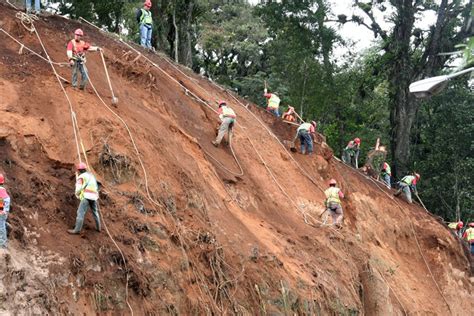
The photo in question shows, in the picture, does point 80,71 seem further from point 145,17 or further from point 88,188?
point 145,17

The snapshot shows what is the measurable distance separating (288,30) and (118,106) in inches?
706

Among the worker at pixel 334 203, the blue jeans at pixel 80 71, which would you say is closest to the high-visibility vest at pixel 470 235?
the worker at pixel 334 203

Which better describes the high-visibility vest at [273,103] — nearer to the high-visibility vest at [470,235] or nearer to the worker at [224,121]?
the worker at [224,121]

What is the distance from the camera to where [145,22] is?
19578mm

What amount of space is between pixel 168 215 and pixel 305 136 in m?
8.39

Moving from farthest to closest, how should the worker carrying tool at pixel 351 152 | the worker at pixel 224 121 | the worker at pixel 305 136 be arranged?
1. the worker carrying tool at pixel 351 152
2. the worker at pixel 305 136
3. the worker at pixel 224 121

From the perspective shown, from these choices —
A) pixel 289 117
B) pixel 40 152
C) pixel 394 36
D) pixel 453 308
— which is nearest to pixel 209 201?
pixel 40 152

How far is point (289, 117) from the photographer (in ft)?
72.8

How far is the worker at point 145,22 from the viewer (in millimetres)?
19406

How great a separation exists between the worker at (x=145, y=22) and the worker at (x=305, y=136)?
16.5 feet

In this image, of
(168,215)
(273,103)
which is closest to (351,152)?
(273,103)

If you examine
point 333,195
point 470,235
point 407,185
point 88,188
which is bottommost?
point 470,235

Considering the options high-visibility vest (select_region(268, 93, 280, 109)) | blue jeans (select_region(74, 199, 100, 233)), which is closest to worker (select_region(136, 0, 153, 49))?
high-visibility vest (select_region(268, 93, 280, 109))

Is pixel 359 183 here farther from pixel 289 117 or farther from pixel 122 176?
pixel 122 176
